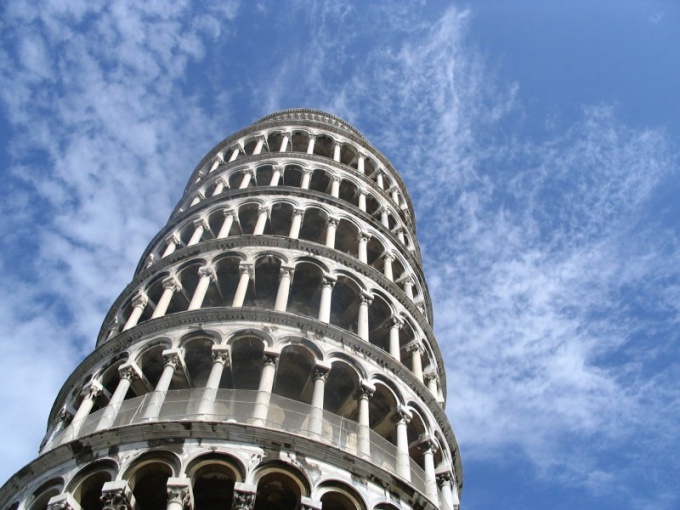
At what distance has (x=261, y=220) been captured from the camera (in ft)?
82.5

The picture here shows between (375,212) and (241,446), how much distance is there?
16.4m

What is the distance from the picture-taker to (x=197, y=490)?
47.9ft

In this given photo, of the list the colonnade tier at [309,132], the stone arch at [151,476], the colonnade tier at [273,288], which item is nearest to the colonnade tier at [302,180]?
the colonnade tier at [309,132]

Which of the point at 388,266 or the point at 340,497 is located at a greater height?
the point at 388,266

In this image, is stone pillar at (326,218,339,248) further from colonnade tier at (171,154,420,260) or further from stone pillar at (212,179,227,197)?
stone pillar at (212,179,227,197)

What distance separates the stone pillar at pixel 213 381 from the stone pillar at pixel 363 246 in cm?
765

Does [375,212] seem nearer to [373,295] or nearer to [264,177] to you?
[264,177]

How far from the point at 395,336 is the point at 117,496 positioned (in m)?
9.97

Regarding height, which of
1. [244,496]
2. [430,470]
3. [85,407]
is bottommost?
[244,496]

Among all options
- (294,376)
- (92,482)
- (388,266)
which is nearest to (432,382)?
(294,376)

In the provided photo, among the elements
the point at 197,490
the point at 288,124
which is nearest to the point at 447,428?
the point at 197,490

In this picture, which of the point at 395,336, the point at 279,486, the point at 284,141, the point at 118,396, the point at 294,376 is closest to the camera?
the point at 279,486

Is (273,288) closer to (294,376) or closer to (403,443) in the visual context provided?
(294,376)

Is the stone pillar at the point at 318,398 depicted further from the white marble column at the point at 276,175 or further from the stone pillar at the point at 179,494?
the white marble column at the point at 276,175
